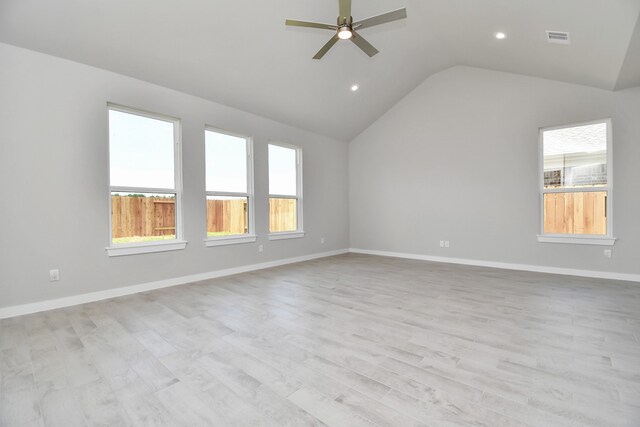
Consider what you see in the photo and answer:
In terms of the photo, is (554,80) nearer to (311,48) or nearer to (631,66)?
(631,66)

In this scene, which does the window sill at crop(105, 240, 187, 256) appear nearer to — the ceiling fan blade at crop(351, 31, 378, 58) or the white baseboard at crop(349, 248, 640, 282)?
the ceiling fan blade at crop(351, 31, 378, 58)

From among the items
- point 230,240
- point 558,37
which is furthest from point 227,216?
point 558,37

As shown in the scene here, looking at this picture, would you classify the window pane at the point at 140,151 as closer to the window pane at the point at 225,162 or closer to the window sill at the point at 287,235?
the window pane at the point at 225,162

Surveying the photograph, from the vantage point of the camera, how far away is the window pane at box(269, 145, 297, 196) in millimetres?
5730

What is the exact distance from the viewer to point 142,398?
167 centimetres

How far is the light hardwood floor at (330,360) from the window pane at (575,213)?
48.1 inches

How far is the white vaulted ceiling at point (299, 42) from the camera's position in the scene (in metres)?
2.93

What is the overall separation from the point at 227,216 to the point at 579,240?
5.54 metres

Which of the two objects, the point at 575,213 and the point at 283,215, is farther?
the point at 283,215

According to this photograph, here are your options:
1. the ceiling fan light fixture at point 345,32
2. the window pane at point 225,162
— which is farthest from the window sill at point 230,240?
the ceiling fan light fixture at point 345,32

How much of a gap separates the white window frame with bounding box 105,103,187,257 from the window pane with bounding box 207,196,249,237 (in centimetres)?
48

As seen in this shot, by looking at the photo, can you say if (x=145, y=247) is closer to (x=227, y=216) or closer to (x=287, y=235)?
(x=227, y=216)

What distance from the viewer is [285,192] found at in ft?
19.7

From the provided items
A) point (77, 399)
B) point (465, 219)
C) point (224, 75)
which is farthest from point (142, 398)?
point (465, 219)
